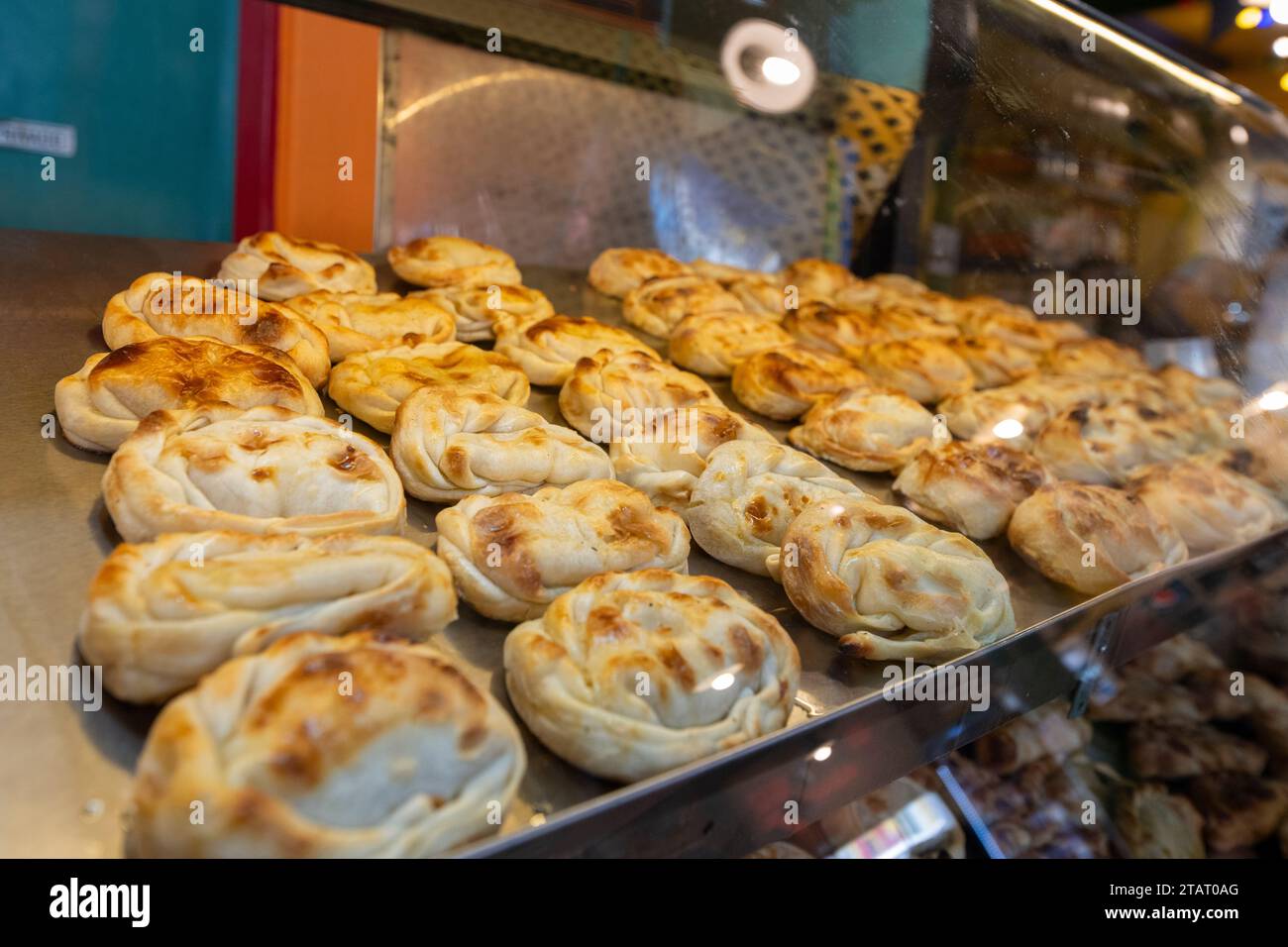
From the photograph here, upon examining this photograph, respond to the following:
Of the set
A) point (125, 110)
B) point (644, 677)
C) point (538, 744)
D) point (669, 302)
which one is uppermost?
point (125, 110)

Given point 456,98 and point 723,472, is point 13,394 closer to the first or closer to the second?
point 723,472

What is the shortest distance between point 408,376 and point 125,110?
2371 mm

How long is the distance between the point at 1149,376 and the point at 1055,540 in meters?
1.79

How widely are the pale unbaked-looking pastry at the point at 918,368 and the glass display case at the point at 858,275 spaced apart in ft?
0.98

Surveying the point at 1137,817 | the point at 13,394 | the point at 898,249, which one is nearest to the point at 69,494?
the point at 13,394

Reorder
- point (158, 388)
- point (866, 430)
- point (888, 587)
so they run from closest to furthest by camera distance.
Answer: point (888, 587), point (158, 388), point (866, 430)

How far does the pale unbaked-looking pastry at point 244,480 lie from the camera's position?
1.80 m

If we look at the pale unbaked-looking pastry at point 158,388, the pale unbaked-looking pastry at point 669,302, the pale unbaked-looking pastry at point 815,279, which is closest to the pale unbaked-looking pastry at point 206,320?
the pale unbaked-looking pastry at point 158,388

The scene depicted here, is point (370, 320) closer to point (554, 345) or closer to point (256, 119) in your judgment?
point (554, 345)

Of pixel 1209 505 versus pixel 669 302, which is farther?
pixel 669 302

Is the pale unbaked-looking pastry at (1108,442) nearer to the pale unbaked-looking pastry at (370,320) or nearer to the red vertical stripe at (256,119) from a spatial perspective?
the pale unbaked-looking pastry at (370,320)

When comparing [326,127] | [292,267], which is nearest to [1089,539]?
[292,267]

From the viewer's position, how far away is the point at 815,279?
4637 millimetres

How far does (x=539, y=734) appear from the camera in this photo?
162 centimetres
